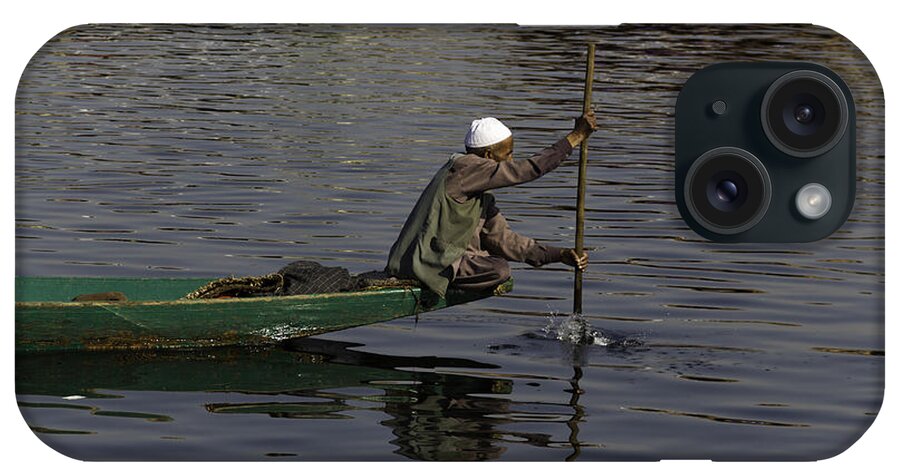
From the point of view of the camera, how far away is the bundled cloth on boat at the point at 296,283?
13.3m

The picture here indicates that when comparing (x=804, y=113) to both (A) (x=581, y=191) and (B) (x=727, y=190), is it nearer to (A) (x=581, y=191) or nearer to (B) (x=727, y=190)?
(B) (x=727, y=190)

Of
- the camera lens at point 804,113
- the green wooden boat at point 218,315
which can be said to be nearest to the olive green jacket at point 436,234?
the green wooden boat at point 218,315

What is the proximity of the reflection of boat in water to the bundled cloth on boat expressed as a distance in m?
0.38

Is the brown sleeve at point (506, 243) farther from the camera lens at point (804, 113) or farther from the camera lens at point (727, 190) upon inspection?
the camera lens at point (804, 113)

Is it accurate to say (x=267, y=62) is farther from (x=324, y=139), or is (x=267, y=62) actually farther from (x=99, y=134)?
(x=324, y=139)

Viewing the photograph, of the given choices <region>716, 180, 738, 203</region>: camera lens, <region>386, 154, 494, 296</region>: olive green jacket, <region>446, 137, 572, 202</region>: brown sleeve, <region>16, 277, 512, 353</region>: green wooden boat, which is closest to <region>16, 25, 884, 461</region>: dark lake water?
<region>16, 277, 512, 353</region>: green wooden boat

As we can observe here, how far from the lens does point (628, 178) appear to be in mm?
14445

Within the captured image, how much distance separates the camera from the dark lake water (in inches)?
402

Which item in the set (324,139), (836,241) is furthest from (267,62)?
(324,139)

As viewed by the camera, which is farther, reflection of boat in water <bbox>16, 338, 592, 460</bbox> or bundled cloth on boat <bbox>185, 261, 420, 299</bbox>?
bundled cloth on boat <bbox>185, 261, 420, 299</bbox>

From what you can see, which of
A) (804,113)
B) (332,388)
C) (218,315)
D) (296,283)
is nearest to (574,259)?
(332,388)

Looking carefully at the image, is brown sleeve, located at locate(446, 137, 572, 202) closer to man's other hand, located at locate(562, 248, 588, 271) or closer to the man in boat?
the man in boat

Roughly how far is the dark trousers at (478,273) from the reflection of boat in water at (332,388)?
0.76 m

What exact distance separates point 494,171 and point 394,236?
8.67 ft
